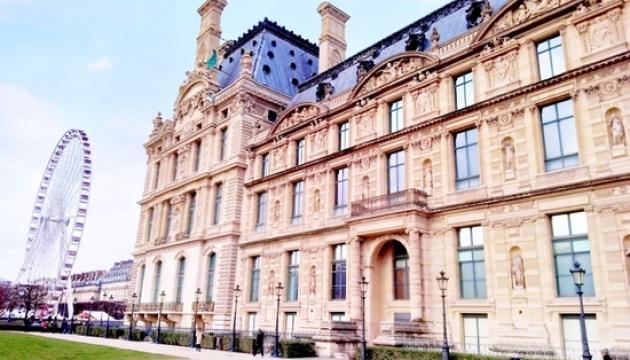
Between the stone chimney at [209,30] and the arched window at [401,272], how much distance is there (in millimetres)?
38034

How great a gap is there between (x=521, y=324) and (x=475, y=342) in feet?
8.76

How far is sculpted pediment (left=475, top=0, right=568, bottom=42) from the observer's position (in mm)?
24641

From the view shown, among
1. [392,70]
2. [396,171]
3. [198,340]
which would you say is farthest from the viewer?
[198,340]

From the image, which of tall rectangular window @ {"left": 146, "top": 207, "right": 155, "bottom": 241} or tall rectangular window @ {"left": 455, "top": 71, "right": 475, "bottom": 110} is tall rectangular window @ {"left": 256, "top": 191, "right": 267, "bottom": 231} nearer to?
tall rectangular window @ {"left": 455, "top": 71, "right": 475, "bottom": 110}

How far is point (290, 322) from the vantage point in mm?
34625

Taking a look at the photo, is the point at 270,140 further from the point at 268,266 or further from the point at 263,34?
the point at 263,34

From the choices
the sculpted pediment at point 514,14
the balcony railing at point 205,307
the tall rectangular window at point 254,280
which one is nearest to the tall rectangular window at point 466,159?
the sculpted pediment at point 514,14

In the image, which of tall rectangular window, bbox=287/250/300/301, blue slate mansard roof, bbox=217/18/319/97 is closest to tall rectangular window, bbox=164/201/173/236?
blue slate mansard roof, bbox=217/18/319/97

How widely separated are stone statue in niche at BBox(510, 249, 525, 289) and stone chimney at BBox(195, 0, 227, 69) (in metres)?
44.2

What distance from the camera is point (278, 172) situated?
38.9 metres

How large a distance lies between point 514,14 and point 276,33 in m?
34.2

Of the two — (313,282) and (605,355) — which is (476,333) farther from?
(313,282)

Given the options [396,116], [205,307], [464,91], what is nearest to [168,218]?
[205,307]

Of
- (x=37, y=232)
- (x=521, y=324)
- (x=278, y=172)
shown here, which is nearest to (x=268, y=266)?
(x=278, y=172)
